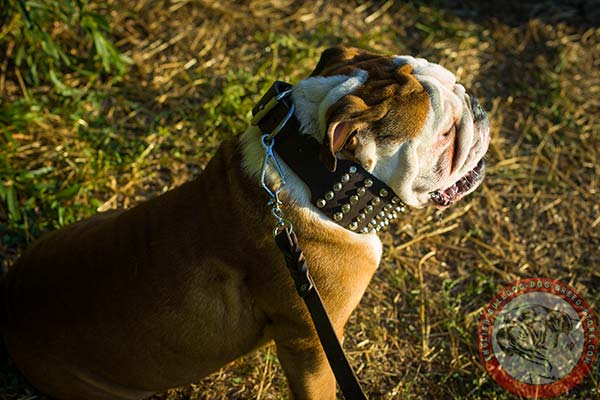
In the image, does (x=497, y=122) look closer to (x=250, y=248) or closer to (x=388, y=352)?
(x=388, y=352)

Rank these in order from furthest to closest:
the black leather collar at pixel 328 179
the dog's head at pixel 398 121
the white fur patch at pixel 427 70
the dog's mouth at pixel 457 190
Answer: the dog's mouth at pixel 457 190 < the white fur patch at pixel 427 70 < the black leather collar at pixel 328 179 < the dog's head at pixel 398 121

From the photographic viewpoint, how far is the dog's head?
2668mm

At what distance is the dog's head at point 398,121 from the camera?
8.75ft

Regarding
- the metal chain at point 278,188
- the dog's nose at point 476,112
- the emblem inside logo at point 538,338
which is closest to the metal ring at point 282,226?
the metal chain at point 278,188

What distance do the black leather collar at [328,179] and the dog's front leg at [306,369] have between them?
590 mm

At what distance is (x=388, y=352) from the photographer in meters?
4.08

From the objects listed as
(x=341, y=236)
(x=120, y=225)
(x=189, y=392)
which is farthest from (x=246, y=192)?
(x=189, y=392)

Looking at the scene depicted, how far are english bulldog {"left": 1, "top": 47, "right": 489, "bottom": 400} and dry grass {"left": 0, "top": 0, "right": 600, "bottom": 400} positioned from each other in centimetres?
82

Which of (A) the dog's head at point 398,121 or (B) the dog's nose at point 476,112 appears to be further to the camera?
(B) the dog's nose at point 476,112

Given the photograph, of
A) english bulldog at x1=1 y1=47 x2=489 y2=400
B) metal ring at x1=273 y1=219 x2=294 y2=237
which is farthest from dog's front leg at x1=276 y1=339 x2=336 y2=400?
metal ring at x1=273 y1=219 x2=294 y2=237

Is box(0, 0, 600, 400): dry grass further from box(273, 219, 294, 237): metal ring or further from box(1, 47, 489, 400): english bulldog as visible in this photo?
→ box(273, 219, 294, 237): metal ring

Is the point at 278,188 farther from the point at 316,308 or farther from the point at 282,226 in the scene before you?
the point at 316,308

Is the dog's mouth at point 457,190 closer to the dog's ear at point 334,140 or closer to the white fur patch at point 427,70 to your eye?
the white fur patch at point 427,70

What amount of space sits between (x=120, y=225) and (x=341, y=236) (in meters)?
1.05
